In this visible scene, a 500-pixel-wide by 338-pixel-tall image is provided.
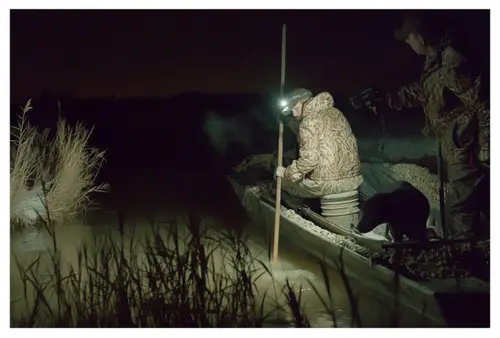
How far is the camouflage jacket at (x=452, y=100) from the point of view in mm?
4270

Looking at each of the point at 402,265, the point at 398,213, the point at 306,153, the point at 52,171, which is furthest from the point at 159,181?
the point at 402,265

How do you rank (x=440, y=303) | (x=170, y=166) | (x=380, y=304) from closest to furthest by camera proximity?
1. (x=440, y=303)
2. (x=380, y=304)
3. (x=170, y=166)

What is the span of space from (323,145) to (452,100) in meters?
0.86

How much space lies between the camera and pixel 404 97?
4.68 m

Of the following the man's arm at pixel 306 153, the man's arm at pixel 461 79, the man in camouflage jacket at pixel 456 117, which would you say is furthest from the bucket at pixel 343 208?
the man's arm at pixel 461 79

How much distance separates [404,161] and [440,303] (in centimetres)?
214

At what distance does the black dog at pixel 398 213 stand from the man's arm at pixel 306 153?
491 mm

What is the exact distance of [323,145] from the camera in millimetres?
4422

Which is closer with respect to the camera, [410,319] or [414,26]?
[410,319]

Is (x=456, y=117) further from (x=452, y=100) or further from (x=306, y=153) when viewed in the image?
(x=306, y=153)

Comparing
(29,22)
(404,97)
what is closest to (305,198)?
(404,97)

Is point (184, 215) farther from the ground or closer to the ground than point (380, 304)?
farther from the ground

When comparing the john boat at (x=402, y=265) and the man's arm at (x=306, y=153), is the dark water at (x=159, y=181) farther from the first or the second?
the man's arm at (x=306, y=153)

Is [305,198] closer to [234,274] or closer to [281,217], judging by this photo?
[281,217]
